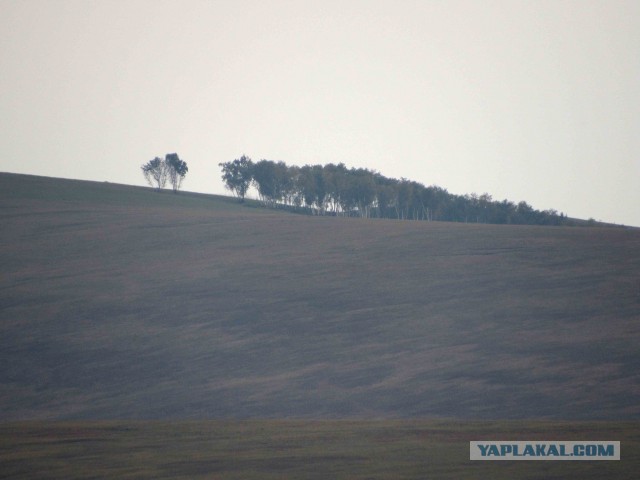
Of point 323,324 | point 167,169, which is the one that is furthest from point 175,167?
point 323,324

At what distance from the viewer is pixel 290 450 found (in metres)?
12.4

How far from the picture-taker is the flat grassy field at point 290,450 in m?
10.6

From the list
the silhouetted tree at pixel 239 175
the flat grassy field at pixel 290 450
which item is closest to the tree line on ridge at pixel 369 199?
A: the silhouetted tree at pixel 239 175

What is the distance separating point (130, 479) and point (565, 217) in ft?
255

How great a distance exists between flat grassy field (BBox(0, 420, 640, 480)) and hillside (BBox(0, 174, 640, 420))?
2072 mm

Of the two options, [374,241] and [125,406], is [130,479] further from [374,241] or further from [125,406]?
[374,241]

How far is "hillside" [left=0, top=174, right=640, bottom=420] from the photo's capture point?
58.7ft

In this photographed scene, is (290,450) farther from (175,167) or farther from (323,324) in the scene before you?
(175,167)

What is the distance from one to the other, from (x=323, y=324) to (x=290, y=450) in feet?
36.9

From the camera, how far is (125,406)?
1820 centimetres

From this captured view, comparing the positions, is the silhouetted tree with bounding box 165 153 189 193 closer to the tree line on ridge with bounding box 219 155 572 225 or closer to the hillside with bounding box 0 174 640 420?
the tree line on ridge with bounding box 219 155 572 225

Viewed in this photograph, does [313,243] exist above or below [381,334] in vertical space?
above

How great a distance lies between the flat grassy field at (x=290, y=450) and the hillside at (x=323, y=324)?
81.6 inches

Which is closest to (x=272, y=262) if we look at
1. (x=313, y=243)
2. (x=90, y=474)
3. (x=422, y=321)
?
(x=313, y=243)
